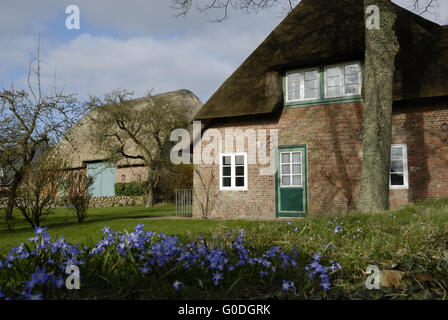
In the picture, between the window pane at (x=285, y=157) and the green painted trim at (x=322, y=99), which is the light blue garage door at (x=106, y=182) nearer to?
the window pane at (x=285, y=157)

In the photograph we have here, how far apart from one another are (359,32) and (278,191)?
6402mm

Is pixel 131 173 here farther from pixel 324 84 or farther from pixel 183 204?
pixel 324 84

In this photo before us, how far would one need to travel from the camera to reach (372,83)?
935cm

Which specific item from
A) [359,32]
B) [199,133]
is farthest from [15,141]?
[359,32]

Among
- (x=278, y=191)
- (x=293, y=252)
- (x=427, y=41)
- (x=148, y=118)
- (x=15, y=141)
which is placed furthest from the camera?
(x=148, y=118)

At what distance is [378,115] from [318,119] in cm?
397

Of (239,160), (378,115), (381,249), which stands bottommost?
(381,249)

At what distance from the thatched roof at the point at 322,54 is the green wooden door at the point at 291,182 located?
184cm

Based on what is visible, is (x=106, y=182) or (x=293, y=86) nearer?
(x=293, y=86)

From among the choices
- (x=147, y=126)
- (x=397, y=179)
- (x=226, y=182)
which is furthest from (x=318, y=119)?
(x=147, y=126)

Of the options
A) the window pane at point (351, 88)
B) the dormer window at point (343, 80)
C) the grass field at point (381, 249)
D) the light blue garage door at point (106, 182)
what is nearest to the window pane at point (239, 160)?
the dormer window at point (343, 80)

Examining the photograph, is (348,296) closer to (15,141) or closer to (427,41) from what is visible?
(427,41)

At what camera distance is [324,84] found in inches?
516

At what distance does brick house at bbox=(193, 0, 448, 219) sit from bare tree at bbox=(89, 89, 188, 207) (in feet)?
31.8
